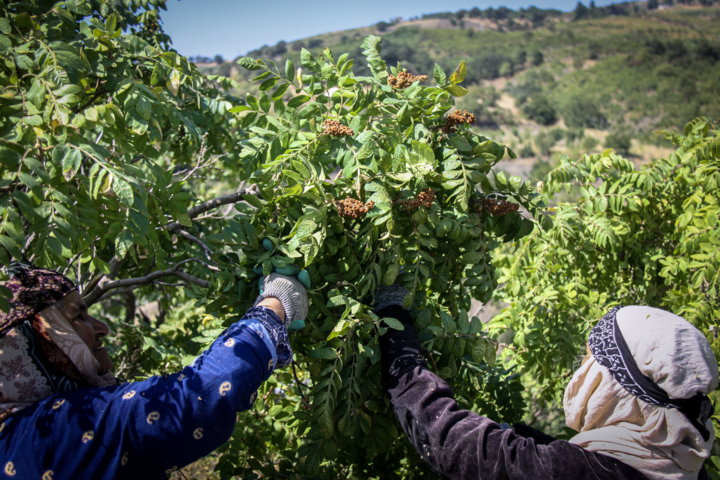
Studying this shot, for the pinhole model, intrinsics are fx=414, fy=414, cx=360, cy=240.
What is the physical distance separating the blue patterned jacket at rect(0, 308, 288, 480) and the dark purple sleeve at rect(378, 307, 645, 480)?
59 cm

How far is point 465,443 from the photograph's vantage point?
1383 mm

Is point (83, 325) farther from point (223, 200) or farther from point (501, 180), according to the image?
point (501, 180)

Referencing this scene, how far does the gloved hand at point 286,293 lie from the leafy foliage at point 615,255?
1.61 meters

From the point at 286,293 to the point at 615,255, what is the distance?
120 inches

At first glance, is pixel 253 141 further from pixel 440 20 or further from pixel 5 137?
pixel 440 20

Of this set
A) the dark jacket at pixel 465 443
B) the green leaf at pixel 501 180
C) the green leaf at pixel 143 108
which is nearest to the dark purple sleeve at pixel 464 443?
the dark jacket at pixel 465 443

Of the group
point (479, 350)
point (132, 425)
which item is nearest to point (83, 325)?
point (132, 425)

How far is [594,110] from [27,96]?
4690 cm

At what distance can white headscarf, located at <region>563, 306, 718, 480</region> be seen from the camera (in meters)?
1.29

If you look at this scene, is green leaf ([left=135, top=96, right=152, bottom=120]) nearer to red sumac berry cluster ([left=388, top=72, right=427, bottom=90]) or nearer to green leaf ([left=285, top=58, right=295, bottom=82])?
green leaf ([left=285, top=58, right=295, bottom=82])

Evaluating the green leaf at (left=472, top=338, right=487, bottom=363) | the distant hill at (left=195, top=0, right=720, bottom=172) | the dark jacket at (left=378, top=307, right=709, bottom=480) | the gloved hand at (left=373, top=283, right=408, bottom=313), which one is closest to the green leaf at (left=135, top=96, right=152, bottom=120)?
the gloved hand at (left=373, top=283, right=408, bottom=313)

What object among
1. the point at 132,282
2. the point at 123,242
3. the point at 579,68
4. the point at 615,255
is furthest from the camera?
the point at 579,68

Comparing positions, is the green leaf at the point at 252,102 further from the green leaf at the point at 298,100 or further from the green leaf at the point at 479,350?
the green leaf at the point at 479,350

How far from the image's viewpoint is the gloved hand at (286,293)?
1578 mm
